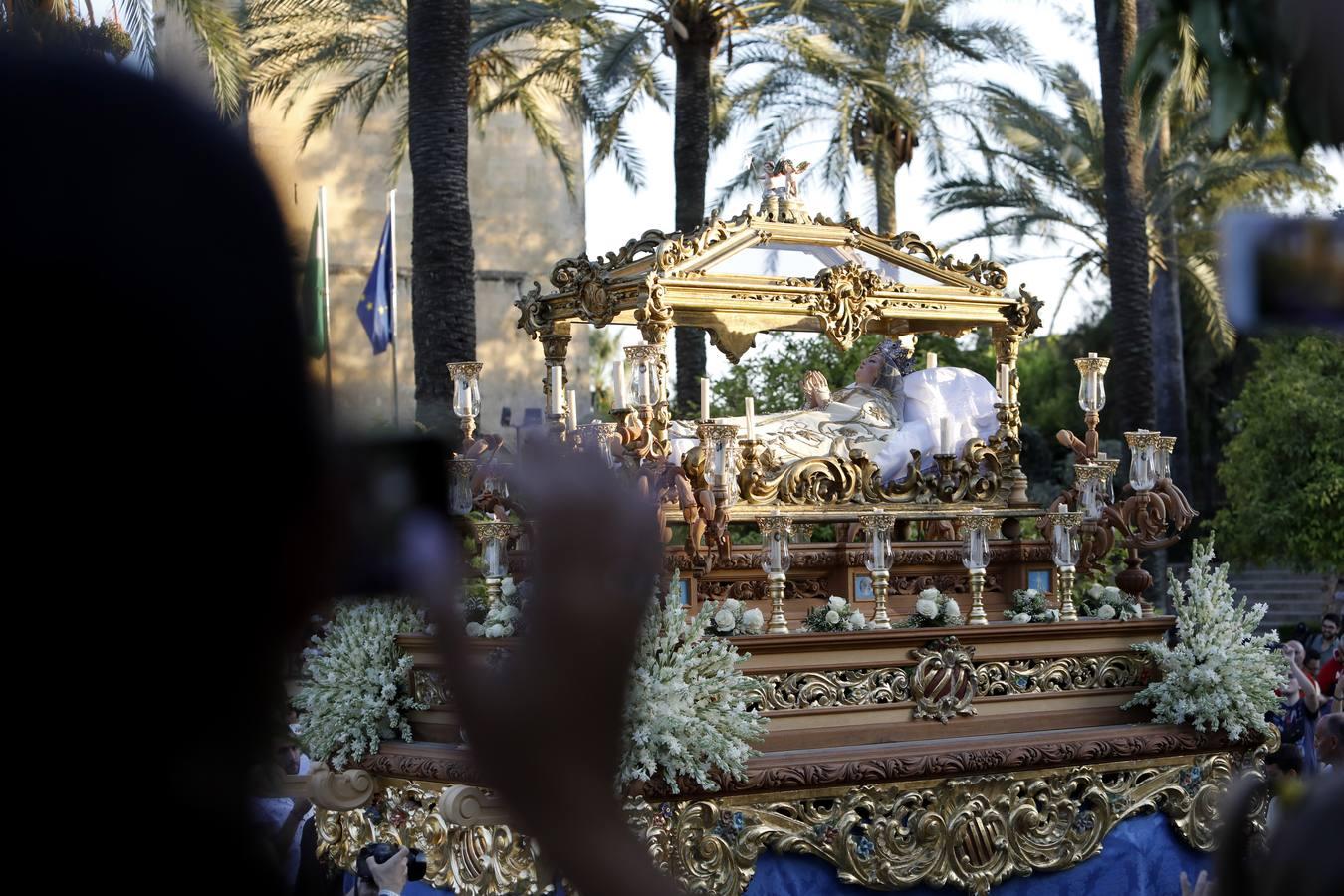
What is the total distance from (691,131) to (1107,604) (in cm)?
863

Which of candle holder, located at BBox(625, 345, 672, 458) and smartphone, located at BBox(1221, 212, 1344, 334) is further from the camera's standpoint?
candle holder, located at BBox(625, 345, 672, 458)

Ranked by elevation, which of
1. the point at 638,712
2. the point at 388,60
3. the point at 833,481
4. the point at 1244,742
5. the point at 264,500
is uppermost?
the point at 388,60

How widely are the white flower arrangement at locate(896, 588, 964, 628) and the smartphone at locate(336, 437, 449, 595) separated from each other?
753cm

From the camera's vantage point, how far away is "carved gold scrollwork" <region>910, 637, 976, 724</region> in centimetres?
814

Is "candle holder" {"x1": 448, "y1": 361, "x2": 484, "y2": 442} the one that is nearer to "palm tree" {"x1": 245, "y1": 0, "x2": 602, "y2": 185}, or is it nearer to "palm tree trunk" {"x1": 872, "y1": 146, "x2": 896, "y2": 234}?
"palm tree" {"x1": 245, "y1": 0, "x2": 602, "y2": 185}

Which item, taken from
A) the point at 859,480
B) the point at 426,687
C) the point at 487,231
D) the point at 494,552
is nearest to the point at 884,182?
the point at 487,231

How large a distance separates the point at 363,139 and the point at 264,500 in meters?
29.3

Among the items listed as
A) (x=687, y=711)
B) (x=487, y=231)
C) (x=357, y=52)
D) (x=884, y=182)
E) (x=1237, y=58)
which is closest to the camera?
(x=1237, y=58)

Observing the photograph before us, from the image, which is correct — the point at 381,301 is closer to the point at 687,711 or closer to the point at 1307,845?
the point at 687,711

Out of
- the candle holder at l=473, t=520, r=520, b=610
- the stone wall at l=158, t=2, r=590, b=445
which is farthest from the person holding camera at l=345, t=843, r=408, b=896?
the stone wall at l=158, t=2, r=590, b=445

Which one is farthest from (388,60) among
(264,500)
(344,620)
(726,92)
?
(264,500)

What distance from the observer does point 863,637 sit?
798 cm

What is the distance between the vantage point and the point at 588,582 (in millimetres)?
860

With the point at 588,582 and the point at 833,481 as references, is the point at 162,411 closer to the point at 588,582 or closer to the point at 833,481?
the point at 588,582
